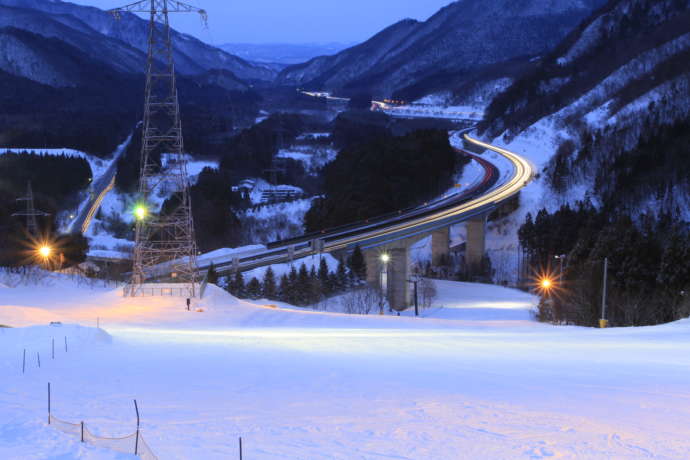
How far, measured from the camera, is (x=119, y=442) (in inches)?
311

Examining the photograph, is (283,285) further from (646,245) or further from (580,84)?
(580,84)

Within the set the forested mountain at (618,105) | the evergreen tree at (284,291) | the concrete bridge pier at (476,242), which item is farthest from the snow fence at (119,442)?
the forested mountain at (618,105)

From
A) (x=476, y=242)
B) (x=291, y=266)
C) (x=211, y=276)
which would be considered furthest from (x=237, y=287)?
(x=476, y=242)

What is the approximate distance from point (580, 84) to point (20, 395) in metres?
108

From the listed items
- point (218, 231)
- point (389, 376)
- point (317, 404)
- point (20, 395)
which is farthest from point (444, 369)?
point (218, 231)

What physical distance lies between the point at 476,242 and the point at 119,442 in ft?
161

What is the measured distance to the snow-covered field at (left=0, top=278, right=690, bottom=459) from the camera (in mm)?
8648

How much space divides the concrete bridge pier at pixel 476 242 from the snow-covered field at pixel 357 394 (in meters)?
34.1

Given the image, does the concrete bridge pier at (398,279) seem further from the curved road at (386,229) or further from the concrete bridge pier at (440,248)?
the concrete bridge pier at (440,248)

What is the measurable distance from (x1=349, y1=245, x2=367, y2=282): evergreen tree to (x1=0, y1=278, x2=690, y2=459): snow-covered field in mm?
21377

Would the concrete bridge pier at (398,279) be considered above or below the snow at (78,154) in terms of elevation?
below

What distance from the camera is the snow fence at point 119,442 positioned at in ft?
24.8

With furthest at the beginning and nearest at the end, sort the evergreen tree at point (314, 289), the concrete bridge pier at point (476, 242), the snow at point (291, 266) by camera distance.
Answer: the concrete bridge pier at point (476, 242)
the snow at point (291, 266)
the evergreen tree at point (314, 289)

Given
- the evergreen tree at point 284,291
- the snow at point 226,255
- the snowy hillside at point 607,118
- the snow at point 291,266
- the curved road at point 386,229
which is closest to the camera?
the evergreen tree at point 284,291
